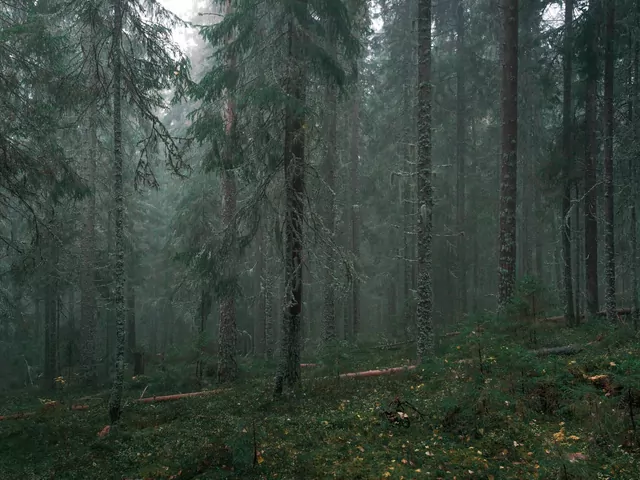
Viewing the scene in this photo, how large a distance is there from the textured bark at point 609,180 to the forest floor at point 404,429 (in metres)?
2.94

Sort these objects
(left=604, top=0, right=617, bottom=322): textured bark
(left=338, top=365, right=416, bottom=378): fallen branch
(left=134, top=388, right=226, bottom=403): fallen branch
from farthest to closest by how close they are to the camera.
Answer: (left=604, top=0, right=617, bottom=322): textured bark → (left=134, top=388, right=226, bottom=403): fallen branch → (left=338, top=365, right=416, bottom=378): fallen branch

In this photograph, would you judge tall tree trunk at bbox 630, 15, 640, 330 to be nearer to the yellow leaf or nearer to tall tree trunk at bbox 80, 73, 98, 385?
the yellow leaf

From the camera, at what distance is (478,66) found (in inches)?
840

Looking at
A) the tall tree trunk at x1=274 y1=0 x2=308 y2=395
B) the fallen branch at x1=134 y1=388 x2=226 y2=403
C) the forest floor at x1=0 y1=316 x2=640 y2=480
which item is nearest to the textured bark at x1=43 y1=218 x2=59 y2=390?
the fallen branch at x1=134 y1=388 x2=226 y2=403

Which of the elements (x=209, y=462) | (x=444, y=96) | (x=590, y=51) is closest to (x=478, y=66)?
(x=444, y=96)

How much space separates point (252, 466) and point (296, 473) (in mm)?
643

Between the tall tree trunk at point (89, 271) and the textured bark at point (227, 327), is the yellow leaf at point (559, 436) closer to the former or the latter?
the textured bark at point (227, 327)

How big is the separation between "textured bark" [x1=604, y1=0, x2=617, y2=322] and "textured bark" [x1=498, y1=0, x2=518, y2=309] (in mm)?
2633

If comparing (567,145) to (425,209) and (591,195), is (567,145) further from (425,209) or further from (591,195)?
(425,209)

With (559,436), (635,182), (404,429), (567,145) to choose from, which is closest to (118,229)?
(404,429)

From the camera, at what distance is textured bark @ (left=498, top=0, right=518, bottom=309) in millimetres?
12719

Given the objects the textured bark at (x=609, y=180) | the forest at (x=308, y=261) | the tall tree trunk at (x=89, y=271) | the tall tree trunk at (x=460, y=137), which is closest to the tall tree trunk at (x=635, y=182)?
the forest at (x=308, y=261)

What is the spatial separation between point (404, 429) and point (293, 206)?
5719 millimetres

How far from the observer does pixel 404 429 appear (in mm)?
7516
